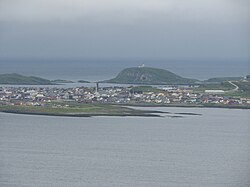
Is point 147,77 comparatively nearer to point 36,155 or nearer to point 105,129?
point 105,129

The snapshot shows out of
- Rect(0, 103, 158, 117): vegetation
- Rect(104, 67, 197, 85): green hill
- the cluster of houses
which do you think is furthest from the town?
Rect(104, 67, 197, 85): green hill

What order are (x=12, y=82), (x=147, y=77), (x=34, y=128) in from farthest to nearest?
(x=147, y=77) → (x=12, y=82) → (x=34, y=128)

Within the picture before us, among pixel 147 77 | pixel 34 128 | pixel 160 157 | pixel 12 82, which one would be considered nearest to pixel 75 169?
pixel 160 157

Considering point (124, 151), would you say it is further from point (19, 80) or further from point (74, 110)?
point (19, 80)

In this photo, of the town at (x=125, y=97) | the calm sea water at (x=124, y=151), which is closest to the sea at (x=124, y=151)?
the calm sea water at (x=124, y=151)

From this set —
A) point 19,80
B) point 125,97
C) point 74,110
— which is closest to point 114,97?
point 125,97

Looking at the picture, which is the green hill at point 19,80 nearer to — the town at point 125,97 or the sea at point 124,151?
→ the town at point 125,97
